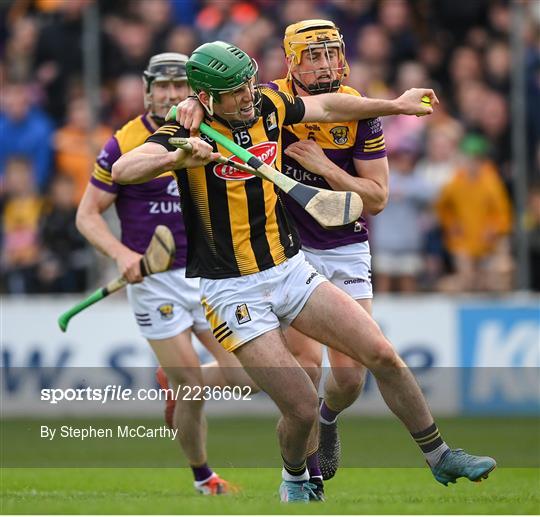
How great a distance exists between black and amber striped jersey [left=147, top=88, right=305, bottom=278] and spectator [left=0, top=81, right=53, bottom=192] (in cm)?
688

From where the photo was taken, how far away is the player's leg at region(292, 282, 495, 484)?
7.61 m

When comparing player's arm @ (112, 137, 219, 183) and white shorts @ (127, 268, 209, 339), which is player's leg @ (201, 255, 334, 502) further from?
white shorts @ (127, 268, 209, 339)

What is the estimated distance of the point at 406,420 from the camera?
7.83m

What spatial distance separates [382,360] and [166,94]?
284 cm

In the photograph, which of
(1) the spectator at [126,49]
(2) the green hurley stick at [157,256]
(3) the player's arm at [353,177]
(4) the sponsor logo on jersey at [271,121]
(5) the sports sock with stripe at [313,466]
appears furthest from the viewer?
(1) the spectator at [126,49]

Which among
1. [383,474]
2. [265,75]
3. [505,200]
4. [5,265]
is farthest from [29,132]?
[383,474]

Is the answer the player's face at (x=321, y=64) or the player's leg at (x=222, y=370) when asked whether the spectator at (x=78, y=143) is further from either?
the player's face at (x=321, y=64)

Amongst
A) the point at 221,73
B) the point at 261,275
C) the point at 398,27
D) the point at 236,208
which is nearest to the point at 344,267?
the point at 261,275

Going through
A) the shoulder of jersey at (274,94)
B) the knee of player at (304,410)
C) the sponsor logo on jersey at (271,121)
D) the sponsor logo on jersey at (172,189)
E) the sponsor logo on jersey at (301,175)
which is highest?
the shoulder of jersey at (274,94)

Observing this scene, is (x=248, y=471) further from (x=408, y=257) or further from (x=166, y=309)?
(x=408, y=257)

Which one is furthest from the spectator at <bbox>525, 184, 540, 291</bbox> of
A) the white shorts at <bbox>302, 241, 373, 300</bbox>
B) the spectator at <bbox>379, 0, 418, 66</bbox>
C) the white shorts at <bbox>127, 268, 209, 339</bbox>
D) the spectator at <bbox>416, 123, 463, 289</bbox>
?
the white shorts at <bbox>302, 241, 373, 300</bbox>

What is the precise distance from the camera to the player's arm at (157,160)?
24.2 feet

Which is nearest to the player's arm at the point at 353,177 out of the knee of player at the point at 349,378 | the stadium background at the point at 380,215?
the knee of player at the point at 349,378

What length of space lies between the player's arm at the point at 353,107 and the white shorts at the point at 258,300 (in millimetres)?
937
